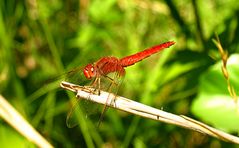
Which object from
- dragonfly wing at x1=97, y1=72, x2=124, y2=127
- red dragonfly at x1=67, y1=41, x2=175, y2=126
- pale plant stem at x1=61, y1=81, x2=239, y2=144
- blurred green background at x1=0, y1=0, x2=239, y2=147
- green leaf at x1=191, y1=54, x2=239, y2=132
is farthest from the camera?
blurred green background at x1=0, y1=0, x2=239, y2=147

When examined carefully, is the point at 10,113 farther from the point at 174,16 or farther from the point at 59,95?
the point at 174,16

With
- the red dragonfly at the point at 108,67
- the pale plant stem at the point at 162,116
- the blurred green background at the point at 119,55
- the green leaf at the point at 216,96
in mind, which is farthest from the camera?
the blurred green background at the point at 119,55

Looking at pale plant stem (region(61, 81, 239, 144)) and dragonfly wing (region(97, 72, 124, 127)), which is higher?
dragonfly wing (region(97, 72, 124, 127))

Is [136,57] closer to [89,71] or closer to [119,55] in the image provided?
[89,71]

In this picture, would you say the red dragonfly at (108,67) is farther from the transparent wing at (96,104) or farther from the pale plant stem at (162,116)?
the pale plant stem at (162,116)

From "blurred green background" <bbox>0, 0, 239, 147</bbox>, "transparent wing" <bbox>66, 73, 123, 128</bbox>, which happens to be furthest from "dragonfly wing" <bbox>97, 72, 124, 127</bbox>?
"blurred green background" <bbox>0, 0, 239, 147</bbox>

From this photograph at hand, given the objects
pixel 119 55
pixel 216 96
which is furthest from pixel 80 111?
pixel 119 55

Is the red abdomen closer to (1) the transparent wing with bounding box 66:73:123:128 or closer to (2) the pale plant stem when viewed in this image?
(1) the transparent wing with bounding box 66:73:123:128

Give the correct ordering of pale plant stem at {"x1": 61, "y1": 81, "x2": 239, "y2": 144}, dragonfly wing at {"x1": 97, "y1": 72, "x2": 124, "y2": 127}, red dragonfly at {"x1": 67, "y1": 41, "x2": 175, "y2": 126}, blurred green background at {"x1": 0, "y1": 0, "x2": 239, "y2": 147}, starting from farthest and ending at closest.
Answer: blurred green background at {"x1": 0, "y1": 0, "x2": 239, "y2": 147} → red dragonfly at {"x1": 67, "y1": 41, "x2": 175, "y2": 126} → dragonfly wing at {"x1": 97, "y1": 72, "x2": 124, "y2": 127} → pale plant stem at {"x1": 61, "y1": 81, "x2": 239, "y2": 144}

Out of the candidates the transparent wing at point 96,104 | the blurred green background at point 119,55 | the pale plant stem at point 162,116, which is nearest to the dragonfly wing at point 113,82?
the transparent wing at point 96,104
